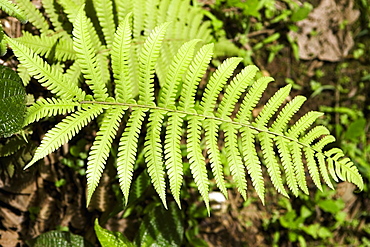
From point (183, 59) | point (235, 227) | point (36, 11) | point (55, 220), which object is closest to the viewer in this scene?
point (183, 59)

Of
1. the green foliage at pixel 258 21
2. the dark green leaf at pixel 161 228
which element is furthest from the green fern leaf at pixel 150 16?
the dark green leaf at pixel 161 228

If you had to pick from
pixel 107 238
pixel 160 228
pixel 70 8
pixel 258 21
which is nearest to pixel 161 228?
pixel 160 228

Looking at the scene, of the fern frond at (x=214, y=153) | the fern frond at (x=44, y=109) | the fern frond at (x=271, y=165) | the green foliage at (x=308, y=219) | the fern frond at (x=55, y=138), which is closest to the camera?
the fern frond at (x=55, y=138)

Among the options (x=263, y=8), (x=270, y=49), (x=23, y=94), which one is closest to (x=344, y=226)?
(x=270, y=49)

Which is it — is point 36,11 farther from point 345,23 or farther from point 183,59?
point 345,23

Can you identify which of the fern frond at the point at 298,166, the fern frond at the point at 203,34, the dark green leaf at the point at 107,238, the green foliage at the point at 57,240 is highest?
the fern frond at the point at 203,34

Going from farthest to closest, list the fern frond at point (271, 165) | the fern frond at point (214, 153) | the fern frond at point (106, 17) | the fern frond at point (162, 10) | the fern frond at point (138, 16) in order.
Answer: the fern frond at point (162, 10) → the fern frond at point (138, 16) → the fern frond at point (106, 17) → the fern frond at point (271, 165) → the fern frond at point (214, 153)

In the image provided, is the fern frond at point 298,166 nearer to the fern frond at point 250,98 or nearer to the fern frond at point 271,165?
the fern frond at point 271,165

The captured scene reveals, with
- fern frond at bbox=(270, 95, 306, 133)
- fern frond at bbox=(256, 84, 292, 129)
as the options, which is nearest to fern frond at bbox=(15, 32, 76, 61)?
fern frond at bbox=(256, 84, 292, 129)
